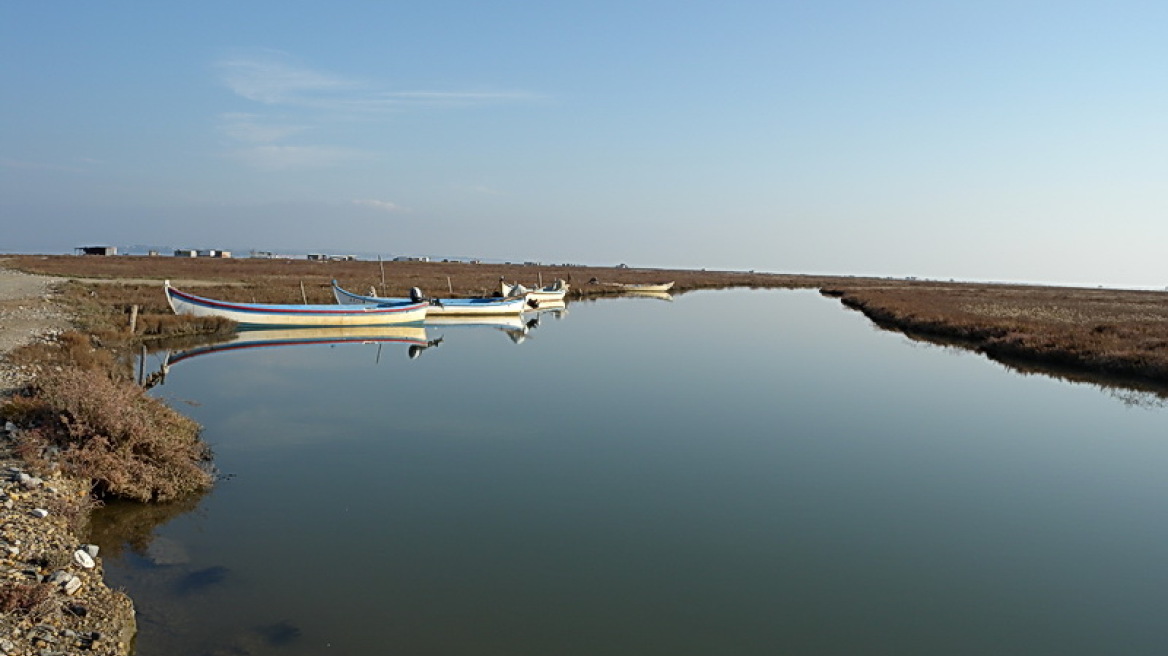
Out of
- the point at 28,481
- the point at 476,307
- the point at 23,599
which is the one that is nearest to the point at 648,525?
the point at 23,599

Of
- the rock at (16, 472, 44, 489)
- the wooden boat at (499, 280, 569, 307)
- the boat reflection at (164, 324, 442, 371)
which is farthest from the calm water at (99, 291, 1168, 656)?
the wooden boat at (499, 280, 569, 307)

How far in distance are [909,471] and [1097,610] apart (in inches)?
202

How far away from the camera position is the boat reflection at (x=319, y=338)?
26.2 meters

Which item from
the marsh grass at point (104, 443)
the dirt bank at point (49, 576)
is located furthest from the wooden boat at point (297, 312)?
the dirt bank at point (49, 576)

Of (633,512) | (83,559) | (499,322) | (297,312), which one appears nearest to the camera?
(83,559)

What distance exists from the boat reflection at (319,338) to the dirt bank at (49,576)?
16557mm

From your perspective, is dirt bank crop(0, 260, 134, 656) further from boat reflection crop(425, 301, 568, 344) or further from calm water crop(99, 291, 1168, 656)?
boat reflection crop(425, 301, 568, 344)

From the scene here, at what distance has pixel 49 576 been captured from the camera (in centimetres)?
646

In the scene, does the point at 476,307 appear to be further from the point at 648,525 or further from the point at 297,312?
the point at 648,525

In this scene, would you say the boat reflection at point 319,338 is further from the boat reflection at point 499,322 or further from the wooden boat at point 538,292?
the wooden boat at point 538,292

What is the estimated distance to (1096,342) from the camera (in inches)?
1126

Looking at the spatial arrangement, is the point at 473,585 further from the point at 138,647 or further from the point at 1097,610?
the point at 1097,610

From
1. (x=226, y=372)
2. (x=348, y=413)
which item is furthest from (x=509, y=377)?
(x=226, y=372)

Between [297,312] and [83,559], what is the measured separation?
24.2 metres
